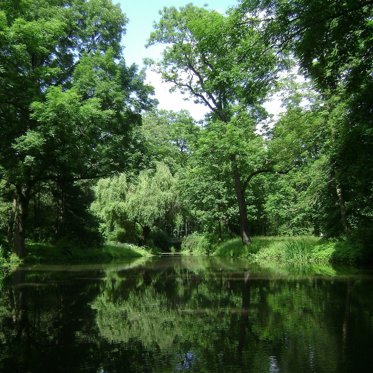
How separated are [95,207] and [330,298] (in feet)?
85.4

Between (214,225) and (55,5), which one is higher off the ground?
(55,5)

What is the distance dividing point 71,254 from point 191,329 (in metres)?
19.0

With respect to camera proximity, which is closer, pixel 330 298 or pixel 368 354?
pixel 368 354

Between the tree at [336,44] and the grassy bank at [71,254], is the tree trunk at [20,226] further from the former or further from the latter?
the tree at [336,44]

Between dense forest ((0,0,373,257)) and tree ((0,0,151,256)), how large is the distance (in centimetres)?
7

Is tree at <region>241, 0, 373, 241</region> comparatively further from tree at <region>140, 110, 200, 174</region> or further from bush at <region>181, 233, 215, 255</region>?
bush at <region>181, 233, 215, 255</region>

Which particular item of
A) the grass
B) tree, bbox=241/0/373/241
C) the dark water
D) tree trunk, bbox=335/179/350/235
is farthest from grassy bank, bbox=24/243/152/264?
tree, bbox=241/0/373/241

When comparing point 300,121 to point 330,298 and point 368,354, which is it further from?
point 368,354

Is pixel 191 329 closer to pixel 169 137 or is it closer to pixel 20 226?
pixel 20 226

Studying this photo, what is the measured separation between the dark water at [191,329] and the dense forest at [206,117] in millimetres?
5108

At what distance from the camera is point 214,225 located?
34.1 meters

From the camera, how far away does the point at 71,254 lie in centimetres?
2311

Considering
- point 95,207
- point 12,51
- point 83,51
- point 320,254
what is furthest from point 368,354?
point 95,207

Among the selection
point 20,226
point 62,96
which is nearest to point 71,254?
point 20,226
